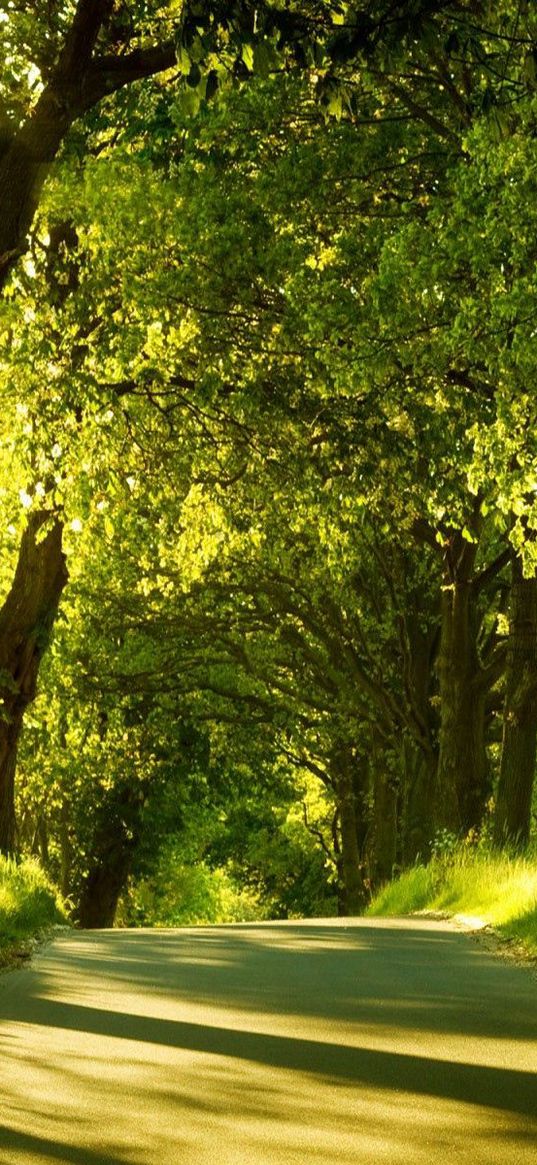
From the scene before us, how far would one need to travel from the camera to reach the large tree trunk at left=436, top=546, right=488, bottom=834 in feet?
88.2

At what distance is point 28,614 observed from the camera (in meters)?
21.7

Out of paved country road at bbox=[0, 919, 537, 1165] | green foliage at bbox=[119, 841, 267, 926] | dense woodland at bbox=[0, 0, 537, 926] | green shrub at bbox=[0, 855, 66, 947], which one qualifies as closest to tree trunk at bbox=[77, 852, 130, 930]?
green foliage at bbox=[119, 841, 267, 926]

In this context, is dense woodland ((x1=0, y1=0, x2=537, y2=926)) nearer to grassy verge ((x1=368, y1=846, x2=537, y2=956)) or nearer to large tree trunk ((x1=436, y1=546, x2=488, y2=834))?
large tree trunk ((x1=436, y1=546, x2=488, y2=834))

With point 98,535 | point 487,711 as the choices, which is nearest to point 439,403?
point 98,535

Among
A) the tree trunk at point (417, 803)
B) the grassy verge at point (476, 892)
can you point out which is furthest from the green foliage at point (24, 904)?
the tree trunk at point (417, 803)

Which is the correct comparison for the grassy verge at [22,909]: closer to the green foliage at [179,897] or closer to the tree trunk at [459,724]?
the tree trunk at [459,724]

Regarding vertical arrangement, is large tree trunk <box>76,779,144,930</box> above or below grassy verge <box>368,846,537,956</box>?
above

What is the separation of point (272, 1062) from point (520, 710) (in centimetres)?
1619

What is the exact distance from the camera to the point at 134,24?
17.0 metres

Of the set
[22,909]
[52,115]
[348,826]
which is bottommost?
[22,909]

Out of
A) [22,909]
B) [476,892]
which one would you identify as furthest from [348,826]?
[22,909]

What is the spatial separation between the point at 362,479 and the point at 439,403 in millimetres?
1166

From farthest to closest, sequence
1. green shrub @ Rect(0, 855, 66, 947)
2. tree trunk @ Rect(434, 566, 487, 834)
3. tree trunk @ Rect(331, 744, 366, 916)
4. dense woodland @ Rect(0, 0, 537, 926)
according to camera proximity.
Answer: tree trunk @ Rect(331, 744, 366, 916) < tree trunk @ Rect(434, 566, 487, 834) < green shrub @ Rect(0, 855, 66, 947) < dense woodland @ Rect(0, 0, 537, 926)

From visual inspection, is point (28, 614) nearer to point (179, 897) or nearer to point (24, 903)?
point (24, 903)
